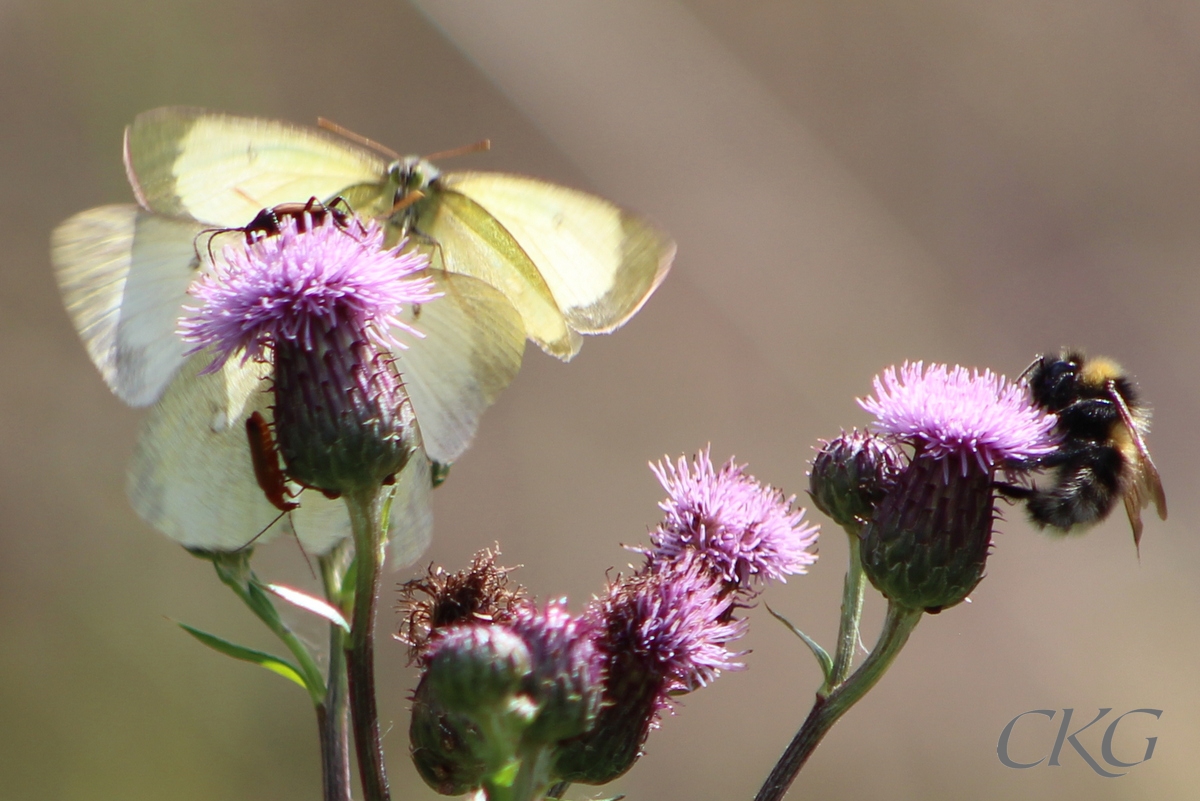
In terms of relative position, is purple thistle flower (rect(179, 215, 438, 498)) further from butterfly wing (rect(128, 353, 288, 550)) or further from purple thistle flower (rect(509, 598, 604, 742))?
purple thistle flower (rect(509, 598, 604, 742))

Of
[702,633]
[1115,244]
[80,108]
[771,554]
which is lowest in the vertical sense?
[702,633]

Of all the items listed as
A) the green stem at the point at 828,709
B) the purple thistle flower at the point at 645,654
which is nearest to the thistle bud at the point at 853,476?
the green stem at the point at 828,709

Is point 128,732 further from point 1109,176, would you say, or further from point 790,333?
point 1109,176

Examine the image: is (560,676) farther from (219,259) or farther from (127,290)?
(127,290)

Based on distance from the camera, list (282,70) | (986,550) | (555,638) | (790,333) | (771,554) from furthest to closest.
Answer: (790,333)
(282,70)
(771,554)
(986,550)
(555,638)

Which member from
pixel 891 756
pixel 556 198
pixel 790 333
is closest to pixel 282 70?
pixel 790 333

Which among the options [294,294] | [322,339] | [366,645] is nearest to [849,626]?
[366,645]
